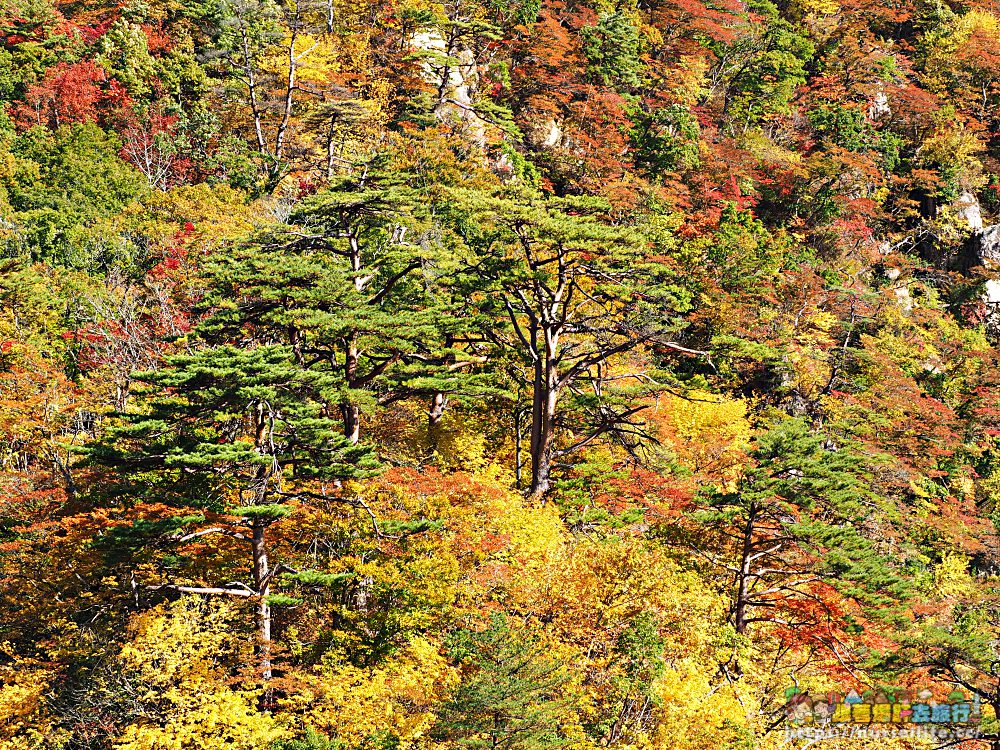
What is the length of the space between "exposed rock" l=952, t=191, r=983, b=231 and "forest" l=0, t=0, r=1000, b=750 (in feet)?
13.5

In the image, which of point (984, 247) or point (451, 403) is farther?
point (984, 247)

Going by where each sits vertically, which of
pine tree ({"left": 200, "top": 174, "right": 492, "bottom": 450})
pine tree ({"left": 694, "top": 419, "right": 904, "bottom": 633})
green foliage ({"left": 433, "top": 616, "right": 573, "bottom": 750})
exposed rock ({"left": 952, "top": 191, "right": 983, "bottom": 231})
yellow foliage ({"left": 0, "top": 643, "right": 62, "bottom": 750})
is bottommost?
yellow foliage ({"left": 0, "top": 643, "right": 62, "bottom": 750})

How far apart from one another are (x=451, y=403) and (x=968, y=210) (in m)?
42.5

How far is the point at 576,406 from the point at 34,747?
16751 millimetres

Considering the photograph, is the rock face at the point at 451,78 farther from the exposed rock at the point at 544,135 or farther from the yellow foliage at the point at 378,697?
the yellow foliage at the point at 378,697

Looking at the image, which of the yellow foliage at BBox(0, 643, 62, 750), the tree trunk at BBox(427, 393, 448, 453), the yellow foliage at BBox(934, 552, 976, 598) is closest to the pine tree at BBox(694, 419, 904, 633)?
the tree trunk at BBox(427, 393, 448, 453)

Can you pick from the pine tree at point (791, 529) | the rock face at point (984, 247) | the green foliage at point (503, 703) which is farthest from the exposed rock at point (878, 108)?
the green foliage at point (503, 703)

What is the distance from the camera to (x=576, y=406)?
94.3 ft

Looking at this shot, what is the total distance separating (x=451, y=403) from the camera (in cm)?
3139

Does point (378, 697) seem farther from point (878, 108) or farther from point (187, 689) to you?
point (878, 108)

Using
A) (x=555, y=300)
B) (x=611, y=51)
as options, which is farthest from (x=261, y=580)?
(x=611, y=51)

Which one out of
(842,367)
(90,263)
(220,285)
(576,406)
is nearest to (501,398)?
(576,406)

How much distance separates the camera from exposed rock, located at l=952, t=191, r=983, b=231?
57750 millimetres

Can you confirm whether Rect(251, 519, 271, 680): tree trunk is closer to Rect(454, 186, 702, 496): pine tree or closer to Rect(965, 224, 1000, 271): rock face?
Rect(454, 186, 702, 496): pine tree
